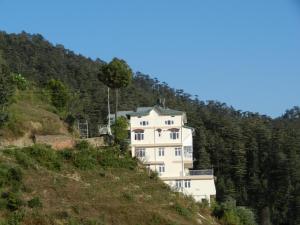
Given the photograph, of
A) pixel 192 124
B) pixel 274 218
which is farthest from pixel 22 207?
pixel 192 124

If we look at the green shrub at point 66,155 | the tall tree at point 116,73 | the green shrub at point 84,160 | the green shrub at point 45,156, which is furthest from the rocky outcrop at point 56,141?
the tall tree at point 116,73

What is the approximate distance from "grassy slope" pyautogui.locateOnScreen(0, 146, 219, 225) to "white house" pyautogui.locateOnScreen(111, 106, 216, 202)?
7.15m

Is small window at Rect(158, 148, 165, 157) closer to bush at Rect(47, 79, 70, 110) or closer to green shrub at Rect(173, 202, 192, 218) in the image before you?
bush at Rect(47, 79, 70, 110)

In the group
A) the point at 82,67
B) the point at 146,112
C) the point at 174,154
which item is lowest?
the point at 174,154

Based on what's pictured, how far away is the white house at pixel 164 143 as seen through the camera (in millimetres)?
48594

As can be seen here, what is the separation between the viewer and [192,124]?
78.2 meters

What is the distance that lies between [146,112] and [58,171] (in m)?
14.7

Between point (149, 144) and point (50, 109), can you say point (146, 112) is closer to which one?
point (149, 144)

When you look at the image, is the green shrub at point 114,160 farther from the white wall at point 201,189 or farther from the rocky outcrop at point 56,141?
the white wall at point 201,189

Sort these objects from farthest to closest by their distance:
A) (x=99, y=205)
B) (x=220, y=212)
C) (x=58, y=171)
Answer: (x=220, y=212) → (x=58, y=171) → (x=99, y=205)

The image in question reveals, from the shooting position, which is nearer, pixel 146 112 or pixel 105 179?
pixel 105 179

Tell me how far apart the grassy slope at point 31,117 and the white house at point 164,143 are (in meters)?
6.19

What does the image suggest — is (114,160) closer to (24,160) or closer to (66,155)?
(66,155)

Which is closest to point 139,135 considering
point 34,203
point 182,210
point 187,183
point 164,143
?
point 164,143
